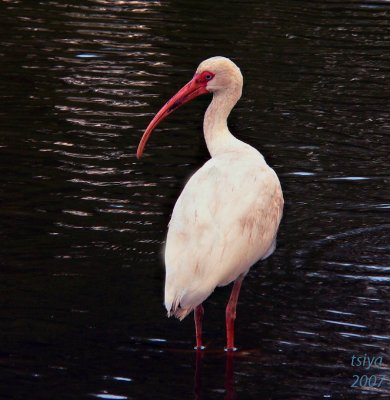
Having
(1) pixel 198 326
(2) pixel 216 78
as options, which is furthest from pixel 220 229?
(2) pixel 216 78

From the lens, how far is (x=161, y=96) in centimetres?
1312

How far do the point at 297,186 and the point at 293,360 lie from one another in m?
3.32

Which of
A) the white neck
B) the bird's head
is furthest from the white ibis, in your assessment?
the bird's head

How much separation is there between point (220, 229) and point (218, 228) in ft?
0.04

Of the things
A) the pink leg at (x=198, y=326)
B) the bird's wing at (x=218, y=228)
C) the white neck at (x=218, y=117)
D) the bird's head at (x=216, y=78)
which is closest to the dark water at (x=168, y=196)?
the pink leg at (x=198, y=326)

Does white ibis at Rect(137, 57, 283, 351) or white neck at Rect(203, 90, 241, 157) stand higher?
white neck at Rect(203, 90, 241, 157)

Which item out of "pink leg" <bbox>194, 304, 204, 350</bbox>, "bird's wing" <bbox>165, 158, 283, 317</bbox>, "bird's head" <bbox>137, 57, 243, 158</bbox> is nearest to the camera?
"bird's wing" <bbox>165, 158, 283, 317</bbox>

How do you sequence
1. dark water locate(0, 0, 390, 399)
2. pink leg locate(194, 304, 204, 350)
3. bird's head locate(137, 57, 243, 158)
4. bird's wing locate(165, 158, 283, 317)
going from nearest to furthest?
1. bird's wing locate(165, 158, 283, 317)
2. dark water locate(0, 0, 390, 399)
3. pink leg locate(194, 304, 204, 350)
4. bird's head locate(137, 57, 243, 158)

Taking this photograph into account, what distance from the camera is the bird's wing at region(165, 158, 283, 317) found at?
7.16 metres

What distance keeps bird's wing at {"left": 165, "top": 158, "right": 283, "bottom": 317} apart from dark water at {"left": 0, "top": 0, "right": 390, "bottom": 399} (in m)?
0.58

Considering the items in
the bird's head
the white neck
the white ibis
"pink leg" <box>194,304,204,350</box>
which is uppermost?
the bird's head

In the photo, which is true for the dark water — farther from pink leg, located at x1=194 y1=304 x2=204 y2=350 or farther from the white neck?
the white neck

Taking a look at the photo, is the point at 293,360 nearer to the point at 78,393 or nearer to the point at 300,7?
the point at 78,393

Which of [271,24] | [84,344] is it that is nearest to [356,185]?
[84,344]
